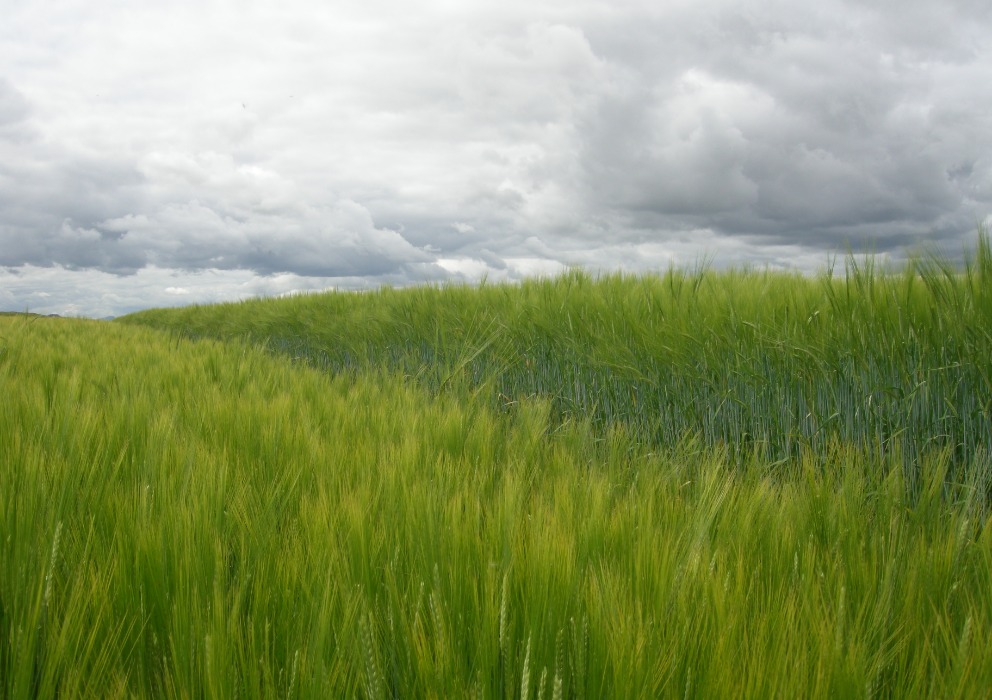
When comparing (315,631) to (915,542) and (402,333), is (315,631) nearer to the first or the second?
(915,542)

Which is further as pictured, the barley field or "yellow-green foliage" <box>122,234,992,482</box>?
"yellow-green foliage" <box>122,234,992,482</box>

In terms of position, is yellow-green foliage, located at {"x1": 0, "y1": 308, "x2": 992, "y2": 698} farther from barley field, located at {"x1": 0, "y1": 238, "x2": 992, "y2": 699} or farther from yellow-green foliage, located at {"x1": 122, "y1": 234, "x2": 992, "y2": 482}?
yellow-green foliage, located at {"x1": 122, "y1": 234, "x2": 992, "y2": 482}

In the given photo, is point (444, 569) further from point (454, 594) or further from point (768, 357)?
point (768, 357)

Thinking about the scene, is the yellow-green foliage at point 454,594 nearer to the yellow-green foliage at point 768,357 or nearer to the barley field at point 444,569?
the barley field at point 444,569

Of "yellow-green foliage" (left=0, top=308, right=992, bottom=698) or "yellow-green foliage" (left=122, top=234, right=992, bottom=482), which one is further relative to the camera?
"yellow-green foliage" (left=122, top=234, right=992, bottom=482)

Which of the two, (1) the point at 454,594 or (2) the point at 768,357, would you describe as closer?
(1) the point at 454,594

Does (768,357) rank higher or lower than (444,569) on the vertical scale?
higher

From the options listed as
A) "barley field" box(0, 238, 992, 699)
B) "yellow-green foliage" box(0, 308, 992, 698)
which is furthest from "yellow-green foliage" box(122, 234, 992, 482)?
"yellow-green foliage" box(0, 308, 992, 698)

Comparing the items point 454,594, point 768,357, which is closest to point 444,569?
point 454,594

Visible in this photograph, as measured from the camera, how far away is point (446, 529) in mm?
750

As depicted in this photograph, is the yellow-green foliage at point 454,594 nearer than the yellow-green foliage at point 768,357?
Yes

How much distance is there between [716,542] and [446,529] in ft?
1.34

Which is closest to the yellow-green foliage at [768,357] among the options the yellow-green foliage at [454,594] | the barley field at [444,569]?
the barley field at [444,569]

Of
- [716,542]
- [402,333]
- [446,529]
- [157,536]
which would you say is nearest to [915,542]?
[716,542]
